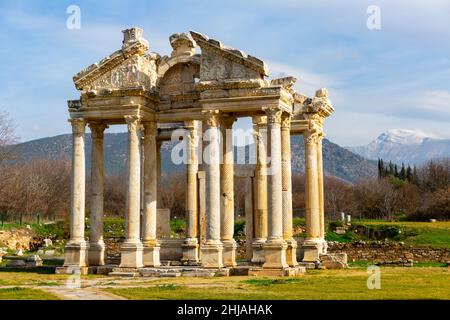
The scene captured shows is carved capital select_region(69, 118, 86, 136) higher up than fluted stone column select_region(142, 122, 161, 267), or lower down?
higher up

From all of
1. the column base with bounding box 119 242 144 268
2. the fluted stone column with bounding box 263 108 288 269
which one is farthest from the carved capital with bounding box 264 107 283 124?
the column base with bounding box 119 242 144 268

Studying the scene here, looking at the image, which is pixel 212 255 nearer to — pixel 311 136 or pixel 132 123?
pixel 132 123

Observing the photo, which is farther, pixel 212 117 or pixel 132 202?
pixel 132 202

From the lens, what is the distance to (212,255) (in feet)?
100

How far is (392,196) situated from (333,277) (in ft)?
234

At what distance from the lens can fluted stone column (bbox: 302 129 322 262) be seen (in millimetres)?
36625

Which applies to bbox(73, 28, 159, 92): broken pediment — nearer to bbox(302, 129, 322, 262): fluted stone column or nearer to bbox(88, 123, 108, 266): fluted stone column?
bbox(88, 123, 108, 266): fluted stone column

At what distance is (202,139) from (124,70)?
A: 17.2 feet

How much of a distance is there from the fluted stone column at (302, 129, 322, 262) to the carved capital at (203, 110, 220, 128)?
317 inches

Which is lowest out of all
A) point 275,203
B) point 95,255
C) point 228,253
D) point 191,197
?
point 95,255

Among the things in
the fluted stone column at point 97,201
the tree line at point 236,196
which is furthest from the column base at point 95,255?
the tree line at point 236,196

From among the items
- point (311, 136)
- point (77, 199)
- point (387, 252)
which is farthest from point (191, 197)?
point (387, 252)

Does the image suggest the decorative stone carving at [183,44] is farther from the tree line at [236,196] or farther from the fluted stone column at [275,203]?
the tree line at [236,196]
